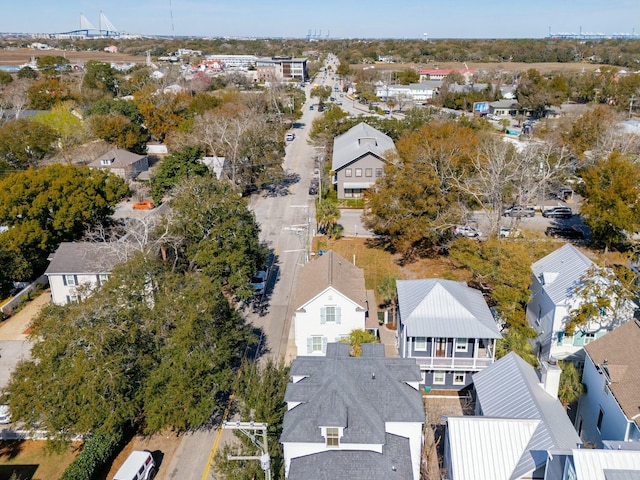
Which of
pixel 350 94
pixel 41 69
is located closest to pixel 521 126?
pixel 350 94

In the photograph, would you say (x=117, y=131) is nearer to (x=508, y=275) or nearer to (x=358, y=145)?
(x=358, y=145)

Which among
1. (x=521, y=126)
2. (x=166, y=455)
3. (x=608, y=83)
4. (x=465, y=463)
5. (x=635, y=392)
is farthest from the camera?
(x=608, y=83)

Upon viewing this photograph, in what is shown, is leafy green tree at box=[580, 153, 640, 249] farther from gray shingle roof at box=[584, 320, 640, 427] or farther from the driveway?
the driveway

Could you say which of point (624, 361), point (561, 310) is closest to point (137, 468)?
point (624, 361)

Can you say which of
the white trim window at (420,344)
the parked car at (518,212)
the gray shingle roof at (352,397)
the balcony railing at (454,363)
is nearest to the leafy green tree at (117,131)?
the parked car at (518,212)

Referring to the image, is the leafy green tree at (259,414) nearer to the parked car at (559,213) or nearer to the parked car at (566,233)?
the parked car at (566,233)

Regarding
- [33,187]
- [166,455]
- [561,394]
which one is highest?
[33,187]

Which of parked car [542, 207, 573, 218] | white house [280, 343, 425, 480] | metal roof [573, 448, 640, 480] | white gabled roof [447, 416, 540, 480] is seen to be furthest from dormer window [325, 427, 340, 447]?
parked car [542, 207, 573, 218]

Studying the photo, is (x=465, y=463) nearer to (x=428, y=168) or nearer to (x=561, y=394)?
(x=561, y=394)
